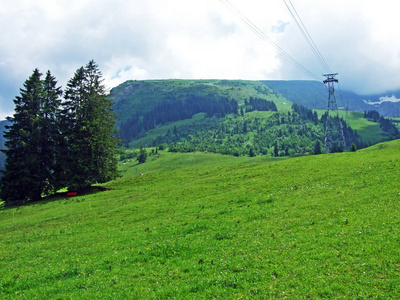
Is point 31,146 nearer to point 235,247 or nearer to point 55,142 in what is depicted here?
point 55,142

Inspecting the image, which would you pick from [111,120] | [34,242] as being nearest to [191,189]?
[34,242]

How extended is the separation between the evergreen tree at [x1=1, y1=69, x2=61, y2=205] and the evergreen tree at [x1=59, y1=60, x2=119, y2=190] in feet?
13.4

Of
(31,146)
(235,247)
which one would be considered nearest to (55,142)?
(31,146)

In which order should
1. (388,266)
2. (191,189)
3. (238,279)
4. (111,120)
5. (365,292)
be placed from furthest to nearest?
1. (111,120)
2. (191,189)
3. (238,279)
4. (388,266)
5. (365,292)

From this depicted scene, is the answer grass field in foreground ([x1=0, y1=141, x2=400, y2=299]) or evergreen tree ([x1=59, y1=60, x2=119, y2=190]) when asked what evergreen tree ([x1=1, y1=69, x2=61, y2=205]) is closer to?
evergreen tree ([x1=59, y1=60, x2=119, y2=190])

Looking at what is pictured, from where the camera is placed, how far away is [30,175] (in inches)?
2574

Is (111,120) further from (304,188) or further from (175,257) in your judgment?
(175,257)

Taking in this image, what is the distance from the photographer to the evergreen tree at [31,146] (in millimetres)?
65062

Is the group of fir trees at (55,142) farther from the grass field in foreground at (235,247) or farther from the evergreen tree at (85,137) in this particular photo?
the grass field in foreground at (235,247)

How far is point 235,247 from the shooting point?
62.1 ft

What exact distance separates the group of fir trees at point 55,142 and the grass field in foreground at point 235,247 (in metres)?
33.0

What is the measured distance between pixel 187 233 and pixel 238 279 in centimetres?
983

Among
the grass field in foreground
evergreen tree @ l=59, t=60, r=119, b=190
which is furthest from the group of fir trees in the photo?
the grass field in foreground

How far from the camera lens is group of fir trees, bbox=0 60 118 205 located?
215 ft
